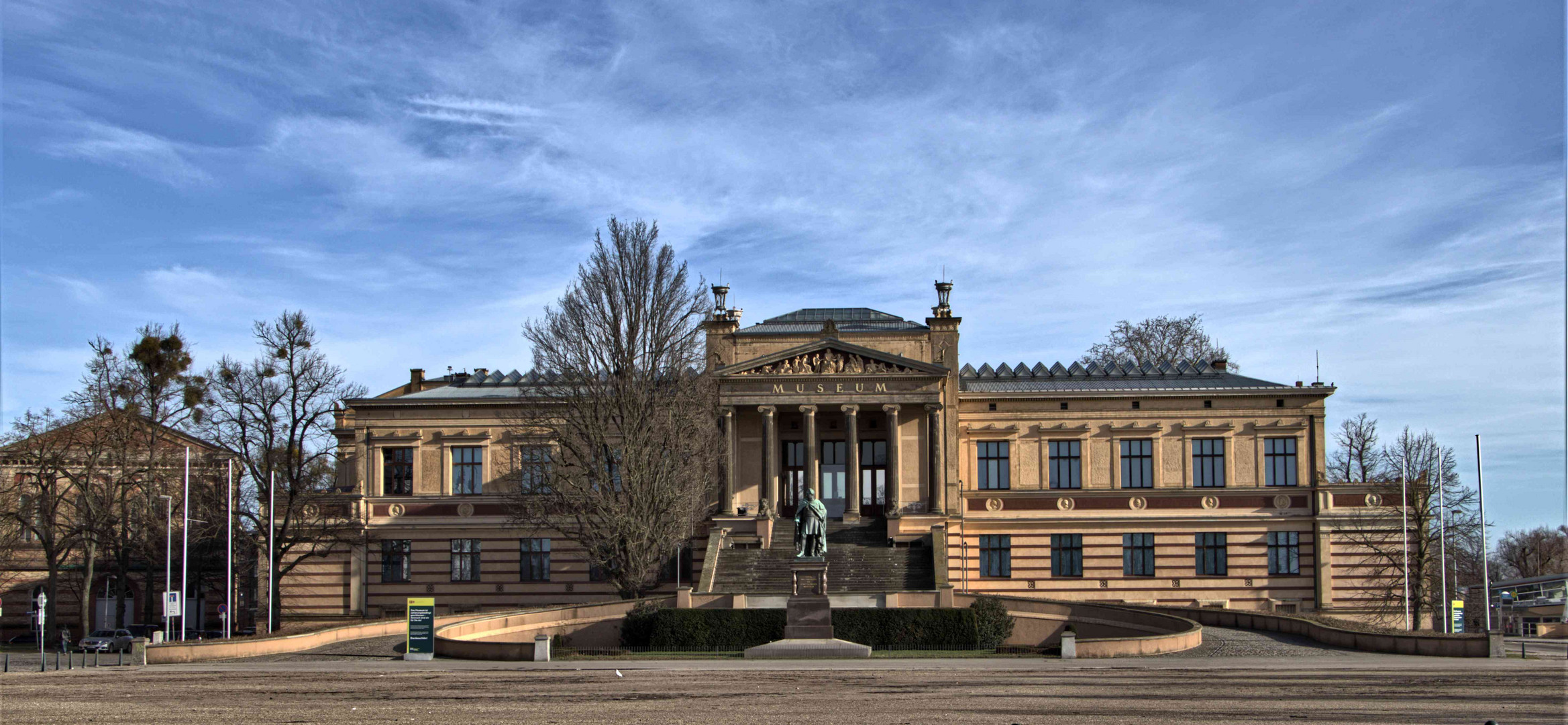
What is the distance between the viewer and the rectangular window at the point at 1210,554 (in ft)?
182

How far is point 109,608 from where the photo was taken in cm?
6612

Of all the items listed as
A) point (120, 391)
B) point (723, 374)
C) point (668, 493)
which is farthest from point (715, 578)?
point (120, 391)

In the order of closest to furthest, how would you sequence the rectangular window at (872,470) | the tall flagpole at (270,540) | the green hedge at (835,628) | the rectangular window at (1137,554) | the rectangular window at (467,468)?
the green hedge at (835,628)
the tall flagpole at (270,540)
the rectangular window at (1137,554)
the rectangular window at (872,470)
the rectangular window at (467,468)

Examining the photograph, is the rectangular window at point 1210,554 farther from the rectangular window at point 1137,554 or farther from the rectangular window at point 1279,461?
the rectangular window at point 1279,461

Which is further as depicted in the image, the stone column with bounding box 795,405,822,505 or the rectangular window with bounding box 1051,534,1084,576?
the rectangular window with bounding box 1051,534,1084,576

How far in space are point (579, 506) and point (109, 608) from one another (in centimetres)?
3141

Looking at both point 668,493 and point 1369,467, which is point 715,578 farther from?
point 1369,467

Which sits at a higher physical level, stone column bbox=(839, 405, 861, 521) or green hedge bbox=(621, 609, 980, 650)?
stone column bbox=(839, 405, 861, 521)

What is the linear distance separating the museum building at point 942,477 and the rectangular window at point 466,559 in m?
0.06

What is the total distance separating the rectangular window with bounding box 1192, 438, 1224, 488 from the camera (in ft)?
184

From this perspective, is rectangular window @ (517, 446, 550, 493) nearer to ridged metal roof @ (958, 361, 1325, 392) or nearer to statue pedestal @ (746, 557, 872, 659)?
statue pedestal @ (746, 557, 872, 659)

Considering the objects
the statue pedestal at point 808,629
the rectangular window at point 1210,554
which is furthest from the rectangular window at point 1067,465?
the statue pedestal at point 808,629

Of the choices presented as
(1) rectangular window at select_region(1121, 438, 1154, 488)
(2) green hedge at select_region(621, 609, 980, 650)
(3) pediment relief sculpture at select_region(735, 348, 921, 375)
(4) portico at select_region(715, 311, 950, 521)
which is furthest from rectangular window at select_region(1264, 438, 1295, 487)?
(2) green hedge at select_region(621, 609, 980, 650)

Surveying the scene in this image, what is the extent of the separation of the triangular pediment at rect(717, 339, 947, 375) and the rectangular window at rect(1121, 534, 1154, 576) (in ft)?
35.4
